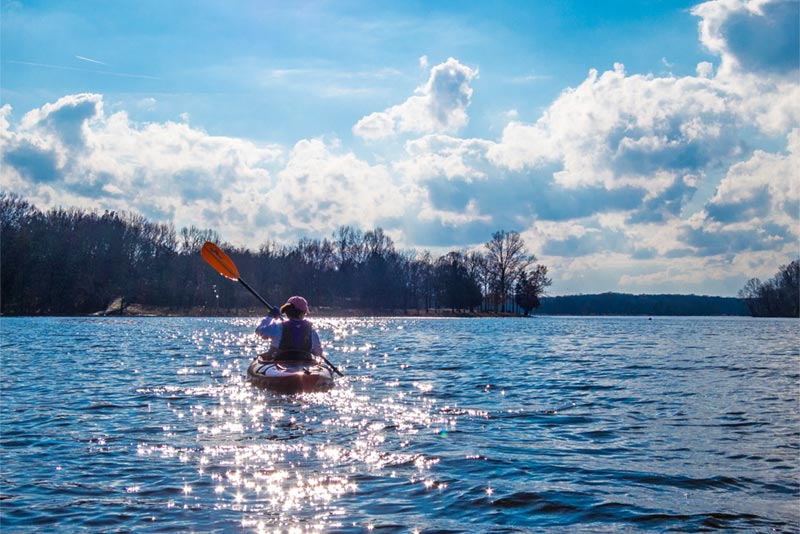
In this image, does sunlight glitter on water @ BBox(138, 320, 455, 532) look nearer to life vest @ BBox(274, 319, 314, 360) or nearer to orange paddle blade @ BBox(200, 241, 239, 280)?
life vest @ BBox(274, 319, 314, 360)

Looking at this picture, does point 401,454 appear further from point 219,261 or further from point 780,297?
point 780,297

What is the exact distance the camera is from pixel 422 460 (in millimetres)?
8016

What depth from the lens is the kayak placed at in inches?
540

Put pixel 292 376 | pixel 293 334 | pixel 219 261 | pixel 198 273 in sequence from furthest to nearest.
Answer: pixel 198 273 → pixel 219 261 → pixel 293 334 → pixel 292 376

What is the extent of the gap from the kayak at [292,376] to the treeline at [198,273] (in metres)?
71.1

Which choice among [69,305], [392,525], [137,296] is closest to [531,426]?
[392,525]

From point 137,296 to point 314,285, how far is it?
2706 cm

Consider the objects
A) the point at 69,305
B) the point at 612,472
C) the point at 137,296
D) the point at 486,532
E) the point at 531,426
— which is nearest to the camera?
the point at 486,532

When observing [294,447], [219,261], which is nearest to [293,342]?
[294,447]

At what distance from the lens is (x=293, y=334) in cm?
1444

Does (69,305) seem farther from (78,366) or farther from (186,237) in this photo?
(78,366)

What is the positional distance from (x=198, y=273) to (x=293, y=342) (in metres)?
82.4

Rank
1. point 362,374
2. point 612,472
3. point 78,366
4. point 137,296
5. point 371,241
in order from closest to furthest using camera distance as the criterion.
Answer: point 612,472 → point 362,374 → point 78,366 → point 137,296 → point 371,241

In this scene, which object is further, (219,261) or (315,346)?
(219,261)
